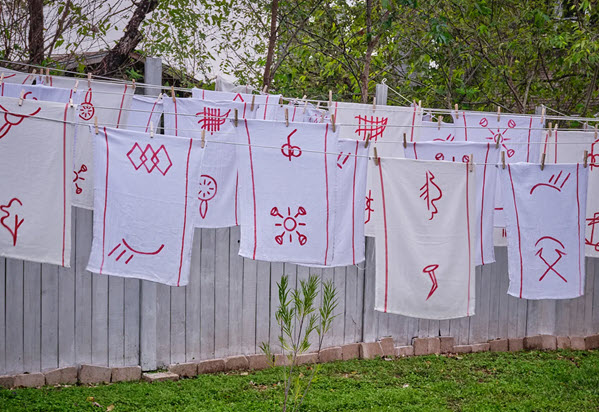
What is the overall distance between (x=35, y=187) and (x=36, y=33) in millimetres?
3466

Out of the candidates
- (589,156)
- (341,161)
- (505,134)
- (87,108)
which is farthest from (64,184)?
(589,156)

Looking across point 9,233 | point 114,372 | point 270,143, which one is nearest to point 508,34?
point 270,143

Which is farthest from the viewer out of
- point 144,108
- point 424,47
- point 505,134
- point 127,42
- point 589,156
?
point 424,47

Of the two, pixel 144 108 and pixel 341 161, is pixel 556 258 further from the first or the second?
pixel 144 108

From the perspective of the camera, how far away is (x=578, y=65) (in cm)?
1024

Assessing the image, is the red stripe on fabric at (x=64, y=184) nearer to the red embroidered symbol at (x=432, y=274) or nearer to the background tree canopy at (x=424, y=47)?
the red embroidered symbol at (x=432, y=274)

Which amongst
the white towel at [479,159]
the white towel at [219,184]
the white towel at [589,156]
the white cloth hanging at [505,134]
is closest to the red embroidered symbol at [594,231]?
the white towel at [589,156]

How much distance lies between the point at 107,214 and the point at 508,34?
24.4 ft

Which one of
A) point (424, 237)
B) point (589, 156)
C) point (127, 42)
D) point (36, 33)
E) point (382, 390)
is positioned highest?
Result: point (127, 42)

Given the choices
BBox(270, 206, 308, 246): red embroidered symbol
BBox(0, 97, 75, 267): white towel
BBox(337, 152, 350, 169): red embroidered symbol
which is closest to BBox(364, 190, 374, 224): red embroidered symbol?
BBox(337, 152, 350, 169): red embroidered symbol

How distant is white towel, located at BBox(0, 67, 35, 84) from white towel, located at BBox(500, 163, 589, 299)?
12.3ft

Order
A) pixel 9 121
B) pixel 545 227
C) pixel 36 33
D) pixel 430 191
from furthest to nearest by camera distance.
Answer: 1. pixel 36 33
2. pixel 545 227
3. pixel 430 191
4. pixel 9 121

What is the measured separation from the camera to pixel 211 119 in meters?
5.96

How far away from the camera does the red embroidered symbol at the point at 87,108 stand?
583cm
